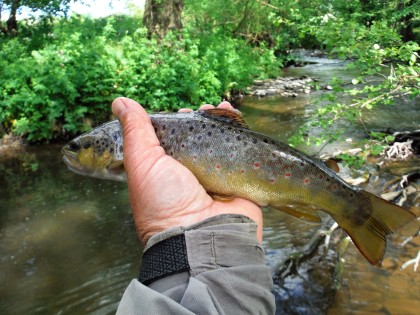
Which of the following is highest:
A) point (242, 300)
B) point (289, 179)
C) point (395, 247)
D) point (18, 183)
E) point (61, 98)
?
point (289, 179)

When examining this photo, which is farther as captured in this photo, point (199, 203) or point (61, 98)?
point (61, 98)

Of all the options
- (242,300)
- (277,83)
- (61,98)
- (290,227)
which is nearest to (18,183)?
(61,98)

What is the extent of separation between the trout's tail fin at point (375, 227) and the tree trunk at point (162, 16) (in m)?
15.5

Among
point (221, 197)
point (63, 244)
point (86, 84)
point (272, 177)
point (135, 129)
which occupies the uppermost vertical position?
point (135, 129)

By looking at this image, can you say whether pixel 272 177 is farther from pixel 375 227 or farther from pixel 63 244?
pixel 63 244

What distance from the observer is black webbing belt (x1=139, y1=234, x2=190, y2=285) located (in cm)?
171

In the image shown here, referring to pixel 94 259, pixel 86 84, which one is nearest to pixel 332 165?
pixel 94 259

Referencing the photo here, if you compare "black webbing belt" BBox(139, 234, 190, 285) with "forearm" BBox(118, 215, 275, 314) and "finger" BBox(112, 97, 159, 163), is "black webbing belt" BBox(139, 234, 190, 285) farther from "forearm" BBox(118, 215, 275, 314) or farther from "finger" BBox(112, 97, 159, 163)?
"finger" BBox(112, 97, 159, 163)

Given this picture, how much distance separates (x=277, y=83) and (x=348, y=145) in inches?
512

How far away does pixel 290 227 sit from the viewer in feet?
22.3

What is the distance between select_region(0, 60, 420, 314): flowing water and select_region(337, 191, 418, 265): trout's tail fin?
7.54 feet

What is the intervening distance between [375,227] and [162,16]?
52.9 feet

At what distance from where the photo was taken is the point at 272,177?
8.07 feet

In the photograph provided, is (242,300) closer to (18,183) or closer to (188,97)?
(18,183)
